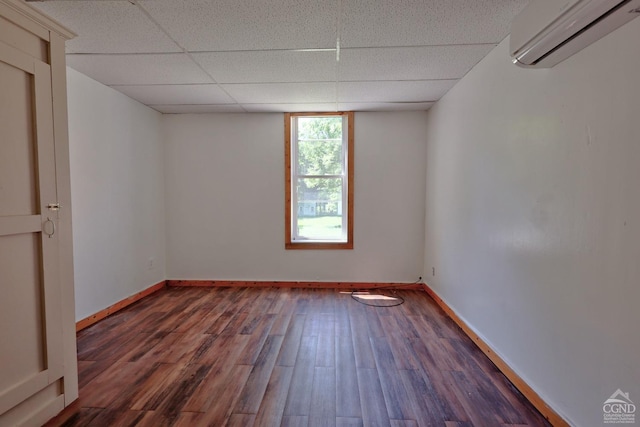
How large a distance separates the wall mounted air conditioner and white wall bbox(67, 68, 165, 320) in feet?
10.9

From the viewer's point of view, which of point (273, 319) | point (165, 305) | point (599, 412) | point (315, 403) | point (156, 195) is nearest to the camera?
point (599, 412)

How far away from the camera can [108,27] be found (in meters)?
1.93

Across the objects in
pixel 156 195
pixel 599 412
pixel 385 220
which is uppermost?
pixel 156 195

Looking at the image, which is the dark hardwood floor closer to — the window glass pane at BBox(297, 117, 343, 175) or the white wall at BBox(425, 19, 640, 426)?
the white wall at BBox(425, 19, 640, 426)

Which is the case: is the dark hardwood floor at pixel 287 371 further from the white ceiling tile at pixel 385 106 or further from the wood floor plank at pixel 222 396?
the white ceiling tile at pixel 385 106

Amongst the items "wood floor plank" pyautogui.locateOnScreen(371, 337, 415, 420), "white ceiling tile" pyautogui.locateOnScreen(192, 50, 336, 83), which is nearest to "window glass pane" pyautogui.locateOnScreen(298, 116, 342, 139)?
"white ceiling tile" pyautogui.locateOnScreen(192, 50, 336, 83)

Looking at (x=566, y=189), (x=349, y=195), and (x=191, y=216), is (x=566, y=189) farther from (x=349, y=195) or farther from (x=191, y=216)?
(x=191, y=216)

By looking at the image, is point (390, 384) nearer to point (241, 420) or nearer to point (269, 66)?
point (241, 420)

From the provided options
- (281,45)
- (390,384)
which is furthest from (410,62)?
(390,384)

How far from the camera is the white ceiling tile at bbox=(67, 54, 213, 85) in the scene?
2354 millimetres

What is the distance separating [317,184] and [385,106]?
1305 millimetres

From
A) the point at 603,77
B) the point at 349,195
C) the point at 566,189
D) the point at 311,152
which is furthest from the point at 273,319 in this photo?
the point at 603,77

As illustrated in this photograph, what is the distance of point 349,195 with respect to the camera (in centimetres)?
387

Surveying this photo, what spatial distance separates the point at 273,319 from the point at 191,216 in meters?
1.93
